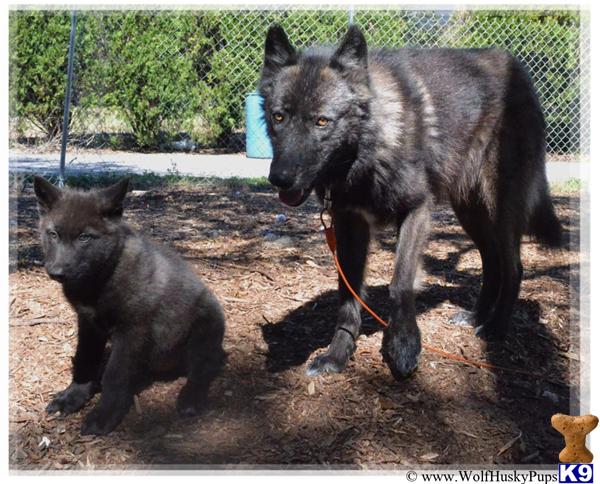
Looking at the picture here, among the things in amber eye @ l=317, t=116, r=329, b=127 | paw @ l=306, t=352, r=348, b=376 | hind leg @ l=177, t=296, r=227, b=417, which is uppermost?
amber eye @ l=317, t=116, r=329, b=127

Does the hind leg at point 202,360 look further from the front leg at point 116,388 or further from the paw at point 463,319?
the paw at point 463,319

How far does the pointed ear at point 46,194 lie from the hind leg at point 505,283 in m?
2.93

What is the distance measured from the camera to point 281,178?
307cm

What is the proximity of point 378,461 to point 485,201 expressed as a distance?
2.28 meters

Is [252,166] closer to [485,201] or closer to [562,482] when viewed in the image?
[485,201]

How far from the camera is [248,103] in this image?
10.2 meters

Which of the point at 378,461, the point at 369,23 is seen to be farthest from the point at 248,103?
the point at 378,461

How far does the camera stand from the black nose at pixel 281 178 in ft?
10.1

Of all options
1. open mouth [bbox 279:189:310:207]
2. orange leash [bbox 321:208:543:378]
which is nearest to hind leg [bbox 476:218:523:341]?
orange leash [bbox 321:208:543:378]

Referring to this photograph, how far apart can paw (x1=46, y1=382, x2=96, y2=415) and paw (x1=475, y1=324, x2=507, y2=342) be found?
103 inches

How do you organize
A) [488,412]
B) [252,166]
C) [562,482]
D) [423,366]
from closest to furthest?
1. [562,482]
2. [488,412]
3. [423,366]
4. [252,166]

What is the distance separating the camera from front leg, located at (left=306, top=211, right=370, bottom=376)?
12.6 ft

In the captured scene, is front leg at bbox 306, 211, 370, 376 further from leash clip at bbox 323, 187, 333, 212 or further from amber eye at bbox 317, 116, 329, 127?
amber eye at bbox 317, 116, 329, 127

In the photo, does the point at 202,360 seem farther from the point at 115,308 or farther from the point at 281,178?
the point at 281,178
